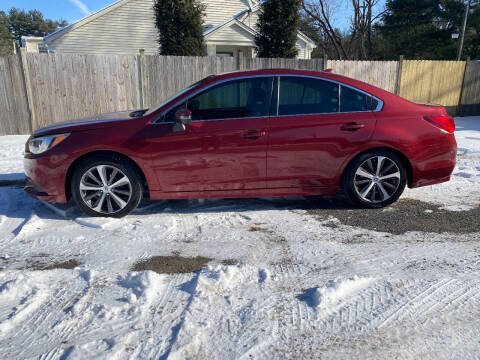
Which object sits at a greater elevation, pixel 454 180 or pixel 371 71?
pixel 371 71

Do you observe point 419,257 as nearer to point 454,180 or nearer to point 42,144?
point 454,180

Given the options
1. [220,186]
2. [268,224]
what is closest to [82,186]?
[220,186]

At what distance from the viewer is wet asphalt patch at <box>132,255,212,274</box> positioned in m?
3.16

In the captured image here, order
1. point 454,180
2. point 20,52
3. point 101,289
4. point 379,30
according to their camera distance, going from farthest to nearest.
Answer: point 379,30
point 20,52
point 454,180
point 101,289

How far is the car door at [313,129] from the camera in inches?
167

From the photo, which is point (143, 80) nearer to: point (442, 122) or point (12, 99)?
point (12, 99)

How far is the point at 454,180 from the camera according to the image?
5848 mm

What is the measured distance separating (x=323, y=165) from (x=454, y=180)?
112 inches

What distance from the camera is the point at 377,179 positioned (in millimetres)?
4461

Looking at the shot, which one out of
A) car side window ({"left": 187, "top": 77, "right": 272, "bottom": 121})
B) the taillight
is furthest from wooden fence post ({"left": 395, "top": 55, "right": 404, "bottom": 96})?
car side window ({"left": 187, "top": 77, "right": 272, "bottom": 121})

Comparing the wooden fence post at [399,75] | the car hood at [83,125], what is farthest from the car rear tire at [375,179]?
the wooden fence post at [399,75]

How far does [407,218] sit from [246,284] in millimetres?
2417

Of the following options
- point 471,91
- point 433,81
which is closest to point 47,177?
point 433,81

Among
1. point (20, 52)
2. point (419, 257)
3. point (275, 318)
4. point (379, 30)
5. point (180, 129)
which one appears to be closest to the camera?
point (275, 318)
